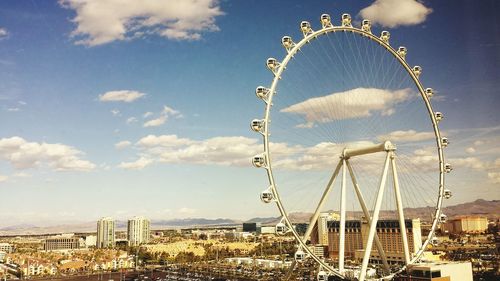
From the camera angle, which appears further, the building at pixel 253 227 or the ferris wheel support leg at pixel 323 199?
the building at pixel 253 227

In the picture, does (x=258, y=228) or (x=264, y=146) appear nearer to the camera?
(x=264, y=146)

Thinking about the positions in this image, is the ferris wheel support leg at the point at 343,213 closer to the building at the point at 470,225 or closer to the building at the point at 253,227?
the building at the point at 470,225

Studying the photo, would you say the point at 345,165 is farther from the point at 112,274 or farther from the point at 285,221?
the point at 112,274

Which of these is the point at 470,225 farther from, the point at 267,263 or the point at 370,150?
the point at 370,150

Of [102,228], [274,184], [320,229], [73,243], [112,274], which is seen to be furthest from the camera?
[102,228]

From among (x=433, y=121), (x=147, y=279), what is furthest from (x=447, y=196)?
(x=147, y=279)

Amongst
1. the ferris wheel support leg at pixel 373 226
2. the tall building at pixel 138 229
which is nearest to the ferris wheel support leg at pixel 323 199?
the ferris wheel support leg at pixel 373 226

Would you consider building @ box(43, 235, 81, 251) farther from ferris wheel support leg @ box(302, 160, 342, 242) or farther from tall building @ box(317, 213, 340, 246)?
ferris wheel support leg @ box(302, 160, 342, 242)

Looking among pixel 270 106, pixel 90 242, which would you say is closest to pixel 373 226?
pixel 270 106
